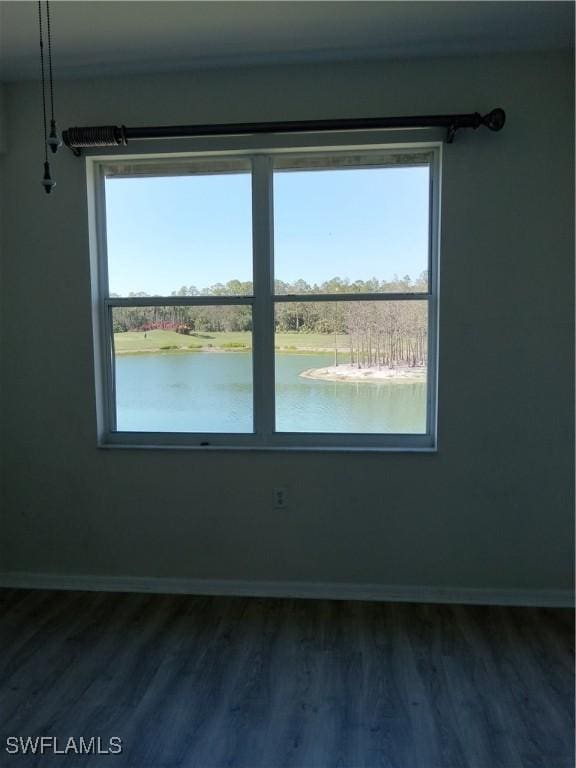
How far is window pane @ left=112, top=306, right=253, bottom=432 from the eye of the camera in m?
3.02

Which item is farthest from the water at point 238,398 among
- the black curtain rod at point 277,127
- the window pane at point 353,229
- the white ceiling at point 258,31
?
the white ceiling at point 258,31

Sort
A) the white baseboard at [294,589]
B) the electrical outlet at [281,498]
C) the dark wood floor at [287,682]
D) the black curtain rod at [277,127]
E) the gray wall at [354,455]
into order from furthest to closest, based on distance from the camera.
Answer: the electrical outlet at [281,498] → the white baseboard at [294,589] → the gray wall at [354,455] → the black curtain rod at [277,127] → the dark wood floor at [287,682]

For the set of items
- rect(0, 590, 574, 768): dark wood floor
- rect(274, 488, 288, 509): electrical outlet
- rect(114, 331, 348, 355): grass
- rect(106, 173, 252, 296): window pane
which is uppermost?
rect(106, 173, 252, 296): window pane

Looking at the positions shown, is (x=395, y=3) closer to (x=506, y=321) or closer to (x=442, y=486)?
(x=506, y=321)

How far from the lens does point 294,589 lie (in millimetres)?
2945

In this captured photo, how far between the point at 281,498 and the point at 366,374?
0.84 meters

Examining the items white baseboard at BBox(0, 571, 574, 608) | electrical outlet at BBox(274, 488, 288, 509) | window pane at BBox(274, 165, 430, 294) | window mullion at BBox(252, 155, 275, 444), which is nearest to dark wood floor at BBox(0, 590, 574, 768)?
white baseboard at BBox(0, 571, 574, 608)

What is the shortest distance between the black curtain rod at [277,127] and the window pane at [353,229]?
25cm

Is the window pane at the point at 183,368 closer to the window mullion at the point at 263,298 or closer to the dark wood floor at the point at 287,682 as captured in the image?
the window mullion at the point at 263,298

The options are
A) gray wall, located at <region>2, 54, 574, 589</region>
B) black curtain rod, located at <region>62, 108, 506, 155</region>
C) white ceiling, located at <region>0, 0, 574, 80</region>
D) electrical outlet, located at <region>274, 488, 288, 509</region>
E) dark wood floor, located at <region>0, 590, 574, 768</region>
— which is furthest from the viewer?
electrical outlet, located at <region>274, 488, 288, 509</region>

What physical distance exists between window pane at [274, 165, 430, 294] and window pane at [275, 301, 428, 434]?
142mm

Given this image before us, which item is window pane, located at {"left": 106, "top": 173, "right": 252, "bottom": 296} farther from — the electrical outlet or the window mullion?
the electrical outlet

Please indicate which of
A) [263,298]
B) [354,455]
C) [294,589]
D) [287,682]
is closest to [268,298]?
[263,298]

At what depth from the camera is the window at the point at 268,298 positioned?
2869mm
